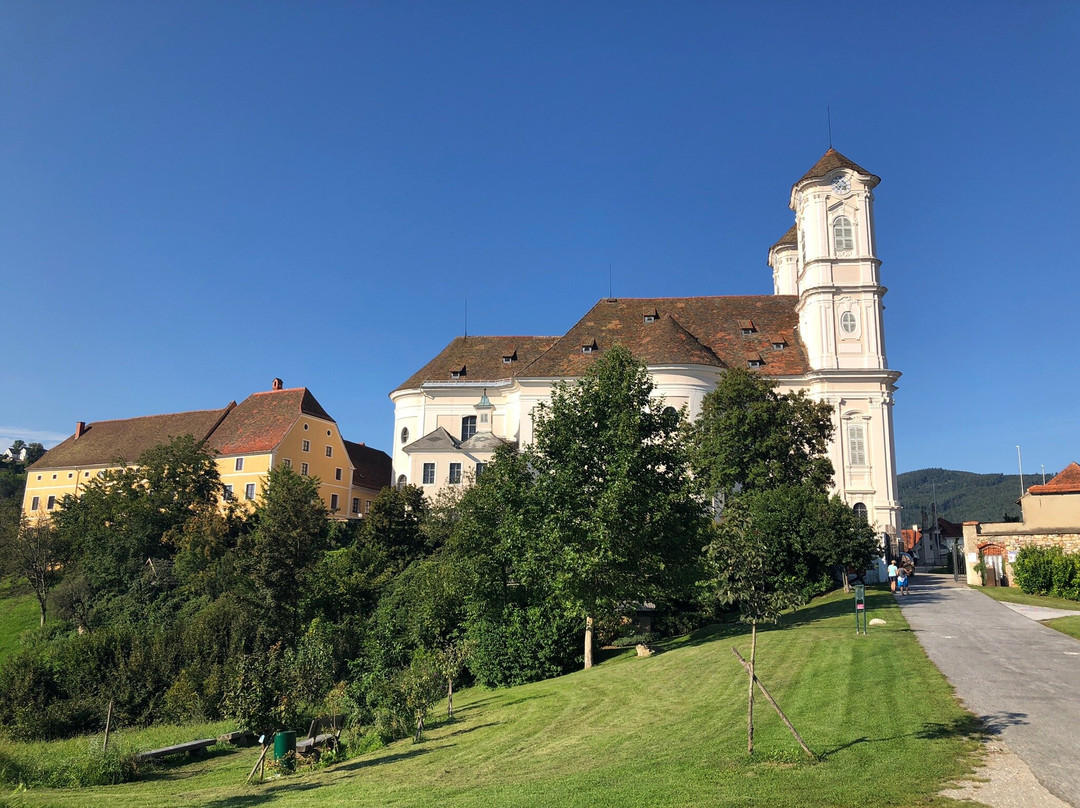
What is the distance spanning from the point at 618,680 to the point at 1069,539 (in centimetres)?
2195

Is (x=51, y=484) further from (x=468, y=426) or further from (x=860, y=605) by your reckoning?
(x=860, y=605)

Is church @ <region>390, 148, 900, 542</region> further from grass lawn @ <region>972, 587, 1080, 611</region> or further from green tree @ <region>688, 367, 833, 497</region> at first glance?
grass lawn @ <region>972, 587, 1080, 611</region>

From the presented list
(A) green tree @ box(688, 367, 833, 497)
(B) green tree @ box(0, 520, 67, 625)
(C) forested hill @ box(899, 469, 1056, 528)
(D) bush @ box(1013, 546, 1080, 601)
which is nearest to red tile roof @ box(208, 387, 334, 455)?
(B) green tree @ box(0, 520, 67, 625)

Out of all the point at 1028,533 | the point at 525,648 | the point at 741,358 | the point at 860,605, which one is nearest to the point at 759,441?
the point at 1028,533

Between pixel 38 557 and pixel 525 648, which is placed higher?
pixel 38 557

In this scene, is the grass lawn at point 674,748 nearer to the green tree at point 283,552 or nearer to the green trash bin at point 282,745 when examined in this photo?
the green trash bin at point 282,745

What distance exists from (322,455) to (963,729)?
55.3 metres

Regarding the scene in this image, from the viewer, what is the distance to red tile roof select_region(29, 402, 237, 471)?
6619 cm

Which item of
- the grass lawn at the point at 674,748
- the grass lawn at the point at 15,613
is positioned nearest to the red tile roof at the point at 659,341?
the grass lawn at the point at 674,748

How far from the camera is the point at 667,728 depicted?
1458cm

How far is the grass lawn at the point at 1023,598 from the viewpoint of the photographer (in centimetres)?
2730

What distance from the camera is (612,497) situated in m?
25.4

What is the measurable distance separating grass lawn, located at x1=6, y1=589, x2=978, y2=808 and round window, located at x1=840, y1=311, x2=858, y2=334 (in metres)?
30.4

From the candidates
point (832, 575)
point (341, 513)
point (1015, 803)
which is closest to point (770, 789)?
point (1015, 803)
